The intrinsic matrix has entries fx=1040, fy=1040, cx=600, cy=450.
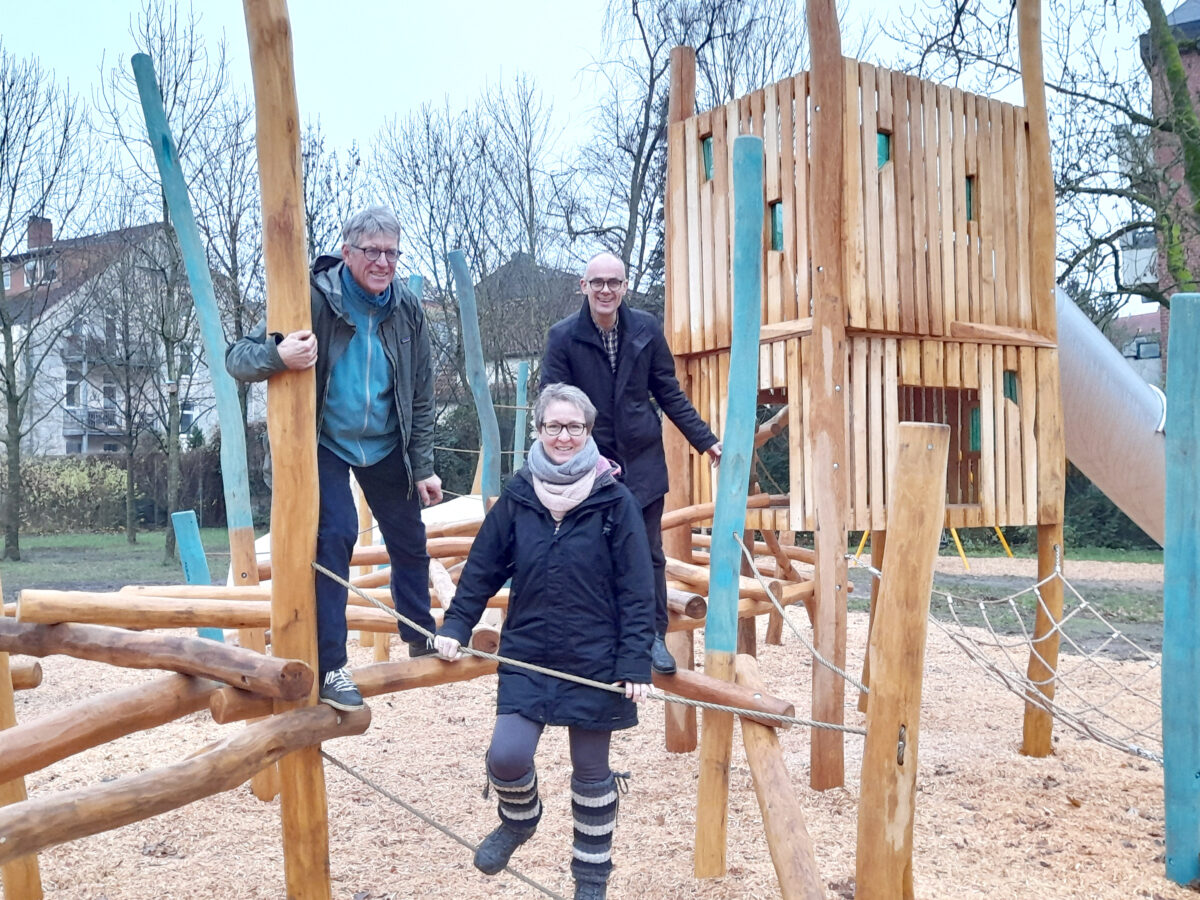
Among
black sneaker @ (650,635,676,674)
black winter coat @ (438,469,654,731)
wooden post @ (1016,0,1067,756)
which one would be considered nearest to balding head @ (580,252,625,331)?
black winter coat @ (438,469,654,731)

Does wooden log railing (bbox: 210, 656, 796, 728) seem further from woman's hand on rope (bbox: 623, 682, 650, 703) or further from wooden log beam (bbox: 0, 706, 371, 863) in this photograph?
woman's hand on rope (bbox: 623, 682, 650, 703)

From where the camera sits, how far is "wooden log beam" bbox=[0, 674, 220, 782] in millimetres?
2961

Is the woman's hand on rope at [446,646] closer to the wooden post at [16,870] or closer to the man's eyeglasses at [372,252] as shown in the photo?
the man's eyeglasses at [372,252]

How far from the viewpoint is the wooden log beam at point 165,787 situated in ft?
8.00

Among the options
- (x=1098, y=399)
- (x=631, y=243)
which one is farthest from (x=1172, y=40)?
(x=1098, y=399)

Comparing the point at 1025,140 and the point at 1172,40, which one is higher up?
the point at 1172,40

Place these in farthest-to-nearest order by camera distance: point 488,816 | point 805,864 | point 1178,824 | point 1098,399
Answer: point 1098,399 → point 488,816 → point 1178,824 → point 805,864

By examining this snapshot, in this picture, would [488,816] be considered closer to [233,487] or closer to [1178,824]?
[233,487]

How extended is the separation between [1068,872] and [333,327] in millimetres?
3568

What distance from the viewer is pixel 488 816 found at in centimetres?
497

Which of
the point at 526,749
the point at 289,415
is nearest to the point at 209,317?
the point at 289,415

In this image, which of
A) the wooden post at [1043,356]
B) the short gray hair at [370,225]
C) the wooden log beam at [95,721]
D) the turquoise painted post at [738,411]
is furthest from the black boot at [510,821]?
the wooden post at [1043,356]

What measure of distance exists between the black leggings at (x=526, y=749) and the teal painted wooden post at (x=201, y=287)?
8.98 feet

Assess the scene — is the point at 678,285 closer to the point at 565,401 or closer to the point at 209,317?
the point at 209,317
